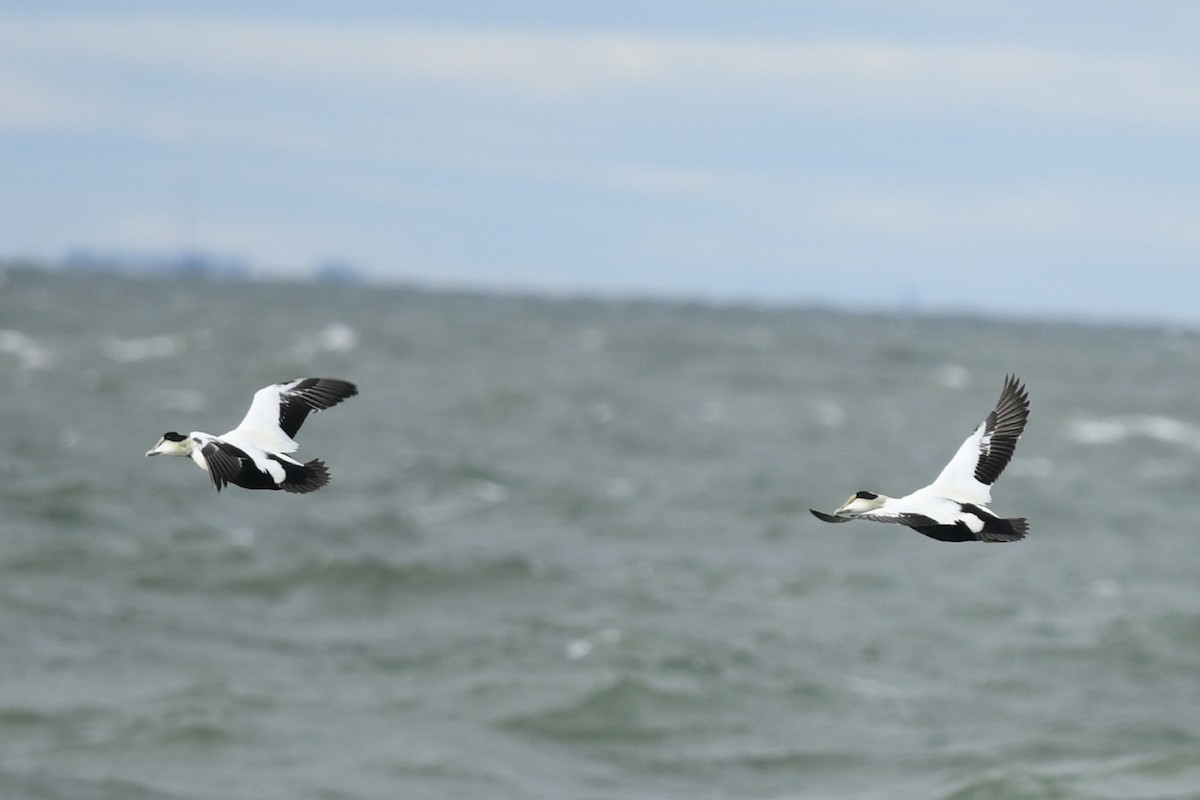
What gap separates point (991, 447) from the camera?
15.7 feet

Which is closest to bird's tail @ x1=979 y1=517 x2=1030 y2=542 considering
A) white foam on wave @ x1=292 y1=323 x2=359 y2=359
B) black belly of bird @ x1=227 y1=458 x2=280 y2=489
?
black belly of bird @ x1=227 y1=458 x2=280 y2=489

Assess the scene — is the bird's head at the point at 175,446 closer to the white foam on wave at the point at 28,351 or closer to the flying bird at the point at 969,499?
the flying bird at the point at 969,499

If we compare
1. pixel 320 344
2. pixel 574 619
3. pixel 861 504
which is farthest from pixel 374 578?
pixel 320 344

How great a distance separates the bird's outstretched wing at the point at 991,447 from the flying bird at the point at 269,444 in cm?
170

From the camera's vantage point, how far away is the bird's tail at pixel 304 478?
391cm

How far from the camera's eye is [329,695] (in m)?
53.0

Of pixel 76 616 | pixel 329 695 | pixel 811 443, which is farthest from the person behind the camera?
pixel 811 443

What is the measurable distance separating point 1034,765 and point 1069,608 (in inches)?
967

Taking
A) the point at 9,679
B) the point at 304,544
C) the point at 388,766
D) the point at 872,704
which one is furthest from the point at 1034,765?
the point at 304,544

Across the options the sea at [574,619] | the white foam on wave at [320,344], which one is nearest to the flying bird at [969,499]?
the sea at [574,619]

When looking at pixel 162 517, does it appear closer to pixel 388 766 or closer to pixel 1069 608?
pixel 388 766

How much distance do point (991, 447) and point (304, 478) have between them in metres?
2.03

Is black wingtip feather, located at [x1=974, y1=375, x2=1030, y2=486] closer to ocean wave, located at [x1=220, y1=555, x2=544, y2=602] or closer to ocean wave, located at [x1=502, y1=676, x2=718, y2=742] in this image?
ocean wave, located at [x1=502, y1=676, x2=718, y2=742]

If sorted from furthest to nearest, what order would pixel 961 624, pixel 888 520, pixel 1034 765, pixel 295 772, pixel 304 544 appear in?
pixel 304 544 → pixel 961 624 → pixel 1034 765 → pixel 295 772 → pixel 888 520
